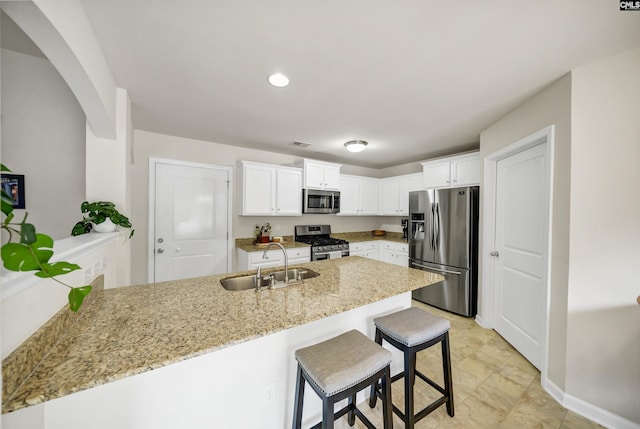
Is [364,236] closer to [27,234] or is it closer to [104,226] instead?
[104,226]

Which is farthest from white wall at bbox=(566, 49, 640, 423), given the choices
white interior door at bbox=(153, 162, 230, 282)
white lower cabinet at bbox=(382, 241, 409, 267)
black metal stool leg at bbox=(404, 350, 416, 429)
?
white interior door at bbox=(153, 162, 230, 282)

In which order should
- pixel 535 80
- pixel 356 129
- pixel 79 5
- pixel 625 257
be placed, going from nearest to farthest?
pixel 79 5, pixel 625 257, pixel 535 80, pixel 356 129

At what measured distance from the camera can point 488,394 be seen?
185cm

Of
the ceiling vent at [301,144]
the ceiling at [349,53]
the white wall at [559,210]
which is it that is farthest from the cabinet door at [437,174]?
the ceiling vent at [301,144]

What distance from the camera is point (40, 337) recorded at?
79cm

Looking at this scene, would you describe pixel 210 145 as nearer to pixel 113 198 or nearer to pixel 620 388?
pixel 113 198

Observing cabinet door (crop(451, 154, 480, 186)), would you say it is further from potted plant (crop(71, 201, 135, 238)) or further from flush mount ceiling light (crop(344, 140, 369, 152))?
A: potted plant (crop(71, 201, 135, 238))

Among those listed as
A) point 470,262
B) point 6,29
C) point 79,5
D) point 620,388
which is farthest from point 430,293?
point 6,29

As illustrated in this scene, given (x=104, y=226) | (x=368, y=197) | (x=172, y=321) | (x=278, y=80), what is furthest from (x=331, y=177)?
(x=172, y=321)

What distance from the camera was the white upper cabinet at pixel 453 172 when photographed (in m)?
3.21

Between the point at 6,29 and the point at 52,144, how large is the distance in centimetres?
74

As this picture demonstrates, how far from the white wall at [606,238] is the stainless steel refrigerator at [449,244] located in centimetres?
136

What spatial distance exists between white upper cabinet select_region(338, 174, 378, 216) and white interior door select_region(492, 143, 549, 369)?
2364 millimetres

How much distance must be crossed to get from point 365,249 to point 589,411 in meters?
3.12
